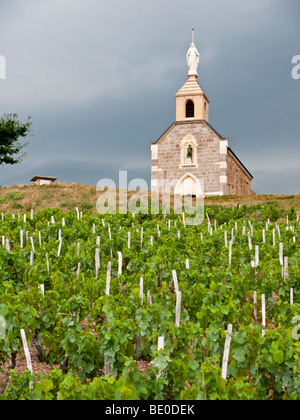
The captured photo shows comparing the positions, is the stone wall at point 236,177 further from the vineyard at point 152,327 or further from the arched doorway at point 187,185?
the vineyard at point 152,327

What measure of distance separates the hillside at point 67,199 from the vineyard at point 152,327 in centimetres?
1211

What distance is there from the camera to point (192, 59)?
133ft

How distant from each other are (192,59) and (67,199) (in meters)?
19.2

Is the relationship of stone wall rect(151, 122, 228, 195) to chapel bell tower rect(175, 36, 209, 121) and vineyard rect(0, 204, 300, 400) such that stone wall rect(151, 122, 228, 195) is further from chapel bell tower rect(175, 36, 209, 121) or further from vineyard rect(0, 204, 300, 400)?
vineyard rect(0, 204, 300, 400)

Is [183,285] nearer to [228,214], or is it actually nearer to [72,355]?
[72,355]

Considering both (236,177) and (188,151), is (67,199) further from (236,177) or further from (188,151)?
(236,177)

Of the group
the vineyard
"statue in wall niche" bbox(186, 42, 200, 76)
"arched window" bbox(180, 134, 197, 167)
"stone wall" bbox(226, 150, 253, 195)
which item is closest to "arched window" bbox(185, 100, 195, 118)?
"arched window" bbox(180, 134, 197, 167)

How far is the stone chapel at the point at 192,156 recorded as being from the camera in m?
35.5

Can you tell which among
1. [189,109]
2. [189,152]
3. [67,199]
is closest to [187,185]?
[189,152]

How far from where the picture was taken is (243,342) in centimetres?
667

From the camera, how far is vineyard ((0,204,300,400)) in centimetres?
591

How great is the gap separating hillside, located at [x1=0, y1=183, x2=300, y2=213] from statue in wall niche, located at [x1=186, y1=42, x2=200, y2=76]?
15335 millimetres

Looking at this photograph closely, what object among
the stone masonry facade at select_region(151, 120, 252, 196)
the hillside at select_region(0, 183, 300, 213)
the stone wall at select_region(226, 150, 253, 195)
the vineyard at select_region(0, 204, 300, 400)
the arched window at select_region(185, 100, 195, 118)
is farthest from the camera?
the arched window at select_region(185, 100, 195, 118)

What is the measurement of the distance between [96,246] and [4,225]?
661cm
